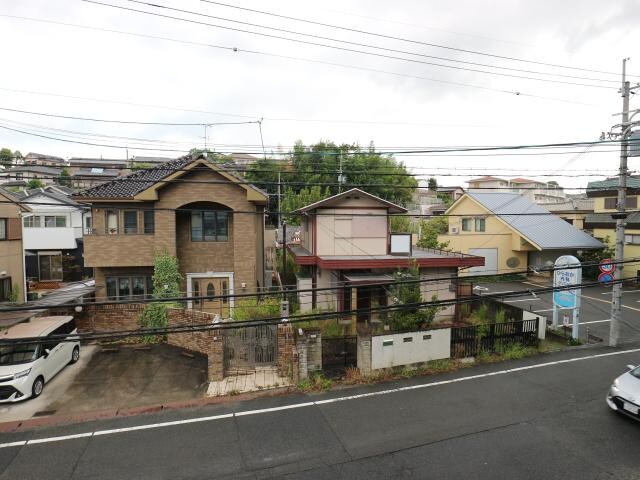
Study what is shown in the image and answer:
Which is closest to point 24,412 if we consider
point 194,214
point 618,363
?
point 194,214

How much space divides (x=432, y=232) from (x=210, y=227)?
19869mm

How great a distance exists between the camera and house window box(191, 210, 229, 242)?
57.8 feet

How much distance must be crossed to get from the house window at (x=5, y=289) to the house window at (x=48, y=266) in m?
9.99

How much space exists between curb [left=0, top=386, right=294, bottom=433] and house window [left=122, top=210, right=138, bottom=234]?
28.9 feet

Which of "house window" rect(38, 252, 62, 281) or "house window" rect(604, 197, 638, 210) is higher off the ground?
"house window" rect(604, 197, 638, 210)

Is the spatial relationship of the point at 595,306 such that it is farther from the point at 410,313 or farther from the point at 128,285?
the point at 128,285

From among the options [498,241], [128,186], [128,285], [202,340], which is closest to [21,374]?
[202,340]

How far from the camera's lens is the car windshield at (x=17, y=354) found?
36.3 feet

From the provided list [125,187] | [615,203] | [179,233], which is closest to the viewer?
[125,187]

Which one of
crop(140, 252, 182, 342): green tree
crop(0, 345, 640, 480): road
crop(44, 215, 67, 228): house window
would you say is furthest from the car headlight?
crop(44, 215, 67, 228): house window

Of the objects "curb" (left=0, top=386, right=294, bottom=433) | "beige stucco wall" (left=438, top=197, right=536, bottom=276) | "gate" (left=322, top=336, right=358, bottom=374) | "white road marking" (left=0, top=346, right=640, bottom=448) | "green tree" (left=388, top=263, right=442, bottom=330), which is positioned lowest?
"curb" (left=0, top=386, right=294, bottom=433)

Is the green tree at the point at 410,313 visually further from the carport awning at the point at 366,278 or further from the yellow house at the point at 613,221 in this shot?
the yellow house at the point at 613,221

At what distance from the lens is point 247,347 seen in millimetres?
12695

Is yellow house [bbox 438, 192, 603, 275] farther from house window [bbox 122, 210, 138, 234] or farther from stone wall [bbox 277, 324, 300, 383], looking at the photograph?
house window [bbox 122, 210, 138, 234]
